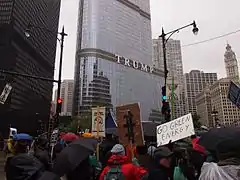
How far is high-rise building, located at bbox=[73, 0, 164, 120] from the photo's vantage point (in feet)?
344

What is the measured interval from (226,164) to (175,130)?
4.25 metres

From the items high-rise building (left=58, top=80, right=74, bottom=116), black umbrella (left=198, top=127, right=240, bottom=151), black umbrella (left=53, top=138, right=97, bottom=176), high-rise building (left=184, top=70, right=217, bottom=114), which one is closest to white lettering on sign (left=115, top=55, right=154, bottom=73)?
high-rise building (left=184, top=70, right=217, bottom=114)

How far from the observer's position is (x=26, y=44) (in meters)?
62.3

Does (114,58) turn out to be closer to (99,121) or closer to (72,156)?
(99,121)

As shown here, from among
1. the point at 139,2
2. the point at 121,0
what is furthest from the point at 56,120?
the point at 139,2

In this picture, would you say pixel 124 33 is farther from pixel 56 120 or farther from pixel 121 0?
pixel 56 120

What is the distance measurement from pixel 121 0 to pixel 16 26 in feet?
266

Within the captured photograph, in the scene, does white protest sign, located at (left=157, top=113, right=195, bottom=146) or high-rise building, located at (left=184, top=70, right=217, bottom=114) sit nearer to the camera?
white protest sign, located at (left=157, top=113, right=195, bottom=146)

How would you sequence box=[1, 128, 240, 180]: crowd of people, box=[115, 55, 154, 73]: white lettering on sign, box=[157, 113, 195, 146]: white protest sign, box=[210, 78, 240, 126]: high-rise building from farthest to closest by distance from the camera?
box=[115, 55, 154, 73]: white lettering on sign
box=[210, 78, 240, 126]: high-rise building
box=[157, 113, 195, 146]: white protest sign
box=[1, 128, 240, 180]: crowd of people

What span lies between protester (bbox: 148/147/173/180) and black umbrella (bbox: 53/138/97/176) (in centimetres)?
109

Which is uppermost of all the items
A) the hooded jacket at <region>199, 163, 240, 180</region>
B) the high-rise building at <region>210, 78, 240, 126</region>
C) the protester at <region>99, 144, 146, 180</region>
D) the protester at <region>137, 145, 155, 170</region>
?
the high-rise building at <region>210, 78, 240, 126</region>

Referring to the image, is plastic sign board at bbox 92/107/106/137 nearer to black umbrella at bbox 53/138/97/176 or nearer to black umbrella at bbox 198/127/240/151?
black umbrella at bbox 53/138/97/176

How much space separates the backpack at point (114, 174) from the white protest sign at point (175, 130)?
2816 millimetres

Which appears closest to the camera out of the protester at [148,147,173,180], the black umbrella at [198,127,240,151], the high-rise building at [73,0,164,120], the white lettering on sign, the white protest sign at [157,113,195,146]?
A: the black umbrella at [198,127,240,151]
